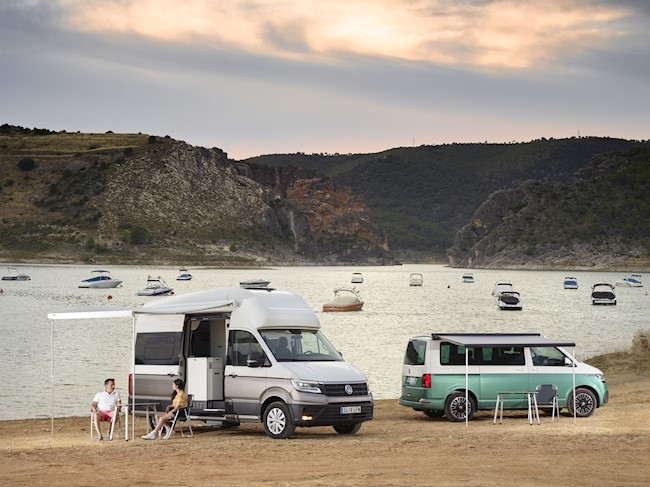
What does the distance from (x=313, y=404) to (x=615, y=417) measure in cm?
811

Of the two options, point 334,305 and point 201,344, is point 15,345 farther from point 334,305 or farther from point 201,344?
point 334,305

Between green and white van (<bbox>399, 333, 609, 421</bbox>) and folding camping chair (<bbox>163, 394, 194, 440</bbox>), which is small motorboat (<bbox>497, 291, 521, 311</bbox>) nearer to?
green and white van (<bbox>399, 333, 609, 421</bbox>)

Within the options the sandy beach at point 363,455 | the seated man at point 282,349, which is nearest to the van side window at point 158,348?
the sandy beach at point 363,455

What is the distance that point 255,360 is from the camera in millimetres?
21625

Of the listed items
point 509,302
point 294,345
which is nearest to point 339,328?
point 509,302

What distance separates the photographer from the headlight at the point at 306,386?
68.4ft

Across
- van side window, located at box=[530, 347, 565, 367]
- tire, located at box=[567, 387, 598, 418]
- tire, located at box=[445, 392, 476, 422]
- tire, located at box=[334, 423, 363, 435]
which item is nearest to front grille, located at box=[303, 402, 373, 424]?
tire, located at box=[334, 423, 363, 435]

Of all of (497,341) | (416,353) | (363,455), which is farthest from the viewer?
(416,353)

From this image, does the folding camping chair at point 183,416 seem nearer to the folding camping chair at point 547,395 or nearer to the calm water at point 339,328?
the folding camping chair at point 547,395

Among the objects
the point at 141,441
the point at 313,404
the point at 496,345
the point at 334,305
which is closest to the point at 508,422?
the point at 496,345

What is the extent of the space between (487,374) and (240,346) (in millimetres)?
6239

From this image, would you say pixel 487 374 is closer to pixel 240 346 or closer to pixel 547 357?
pixel 547 357

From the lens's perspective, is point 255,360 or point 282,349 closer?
point 255,360

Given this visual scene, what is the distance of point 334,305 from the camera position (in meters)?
106
